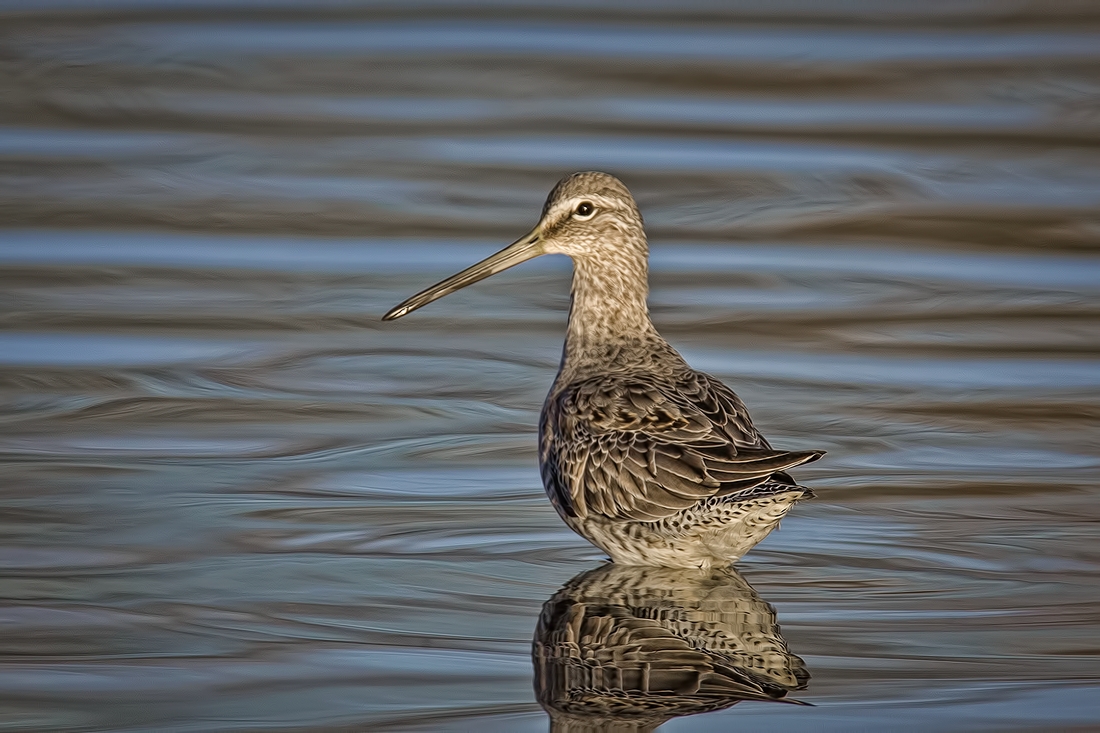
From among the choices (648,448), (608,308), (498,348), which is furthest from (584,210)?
(498,348)

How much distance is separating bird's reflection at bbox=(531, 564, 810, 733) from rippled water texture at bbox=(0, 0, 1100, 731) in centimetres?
2

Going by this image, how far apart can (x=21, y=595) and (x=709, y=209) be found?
20.3 ft

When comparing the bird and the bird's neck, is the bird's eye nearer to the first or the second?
the bird

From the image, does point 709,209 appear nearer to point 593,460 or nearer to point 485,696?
point 593,460

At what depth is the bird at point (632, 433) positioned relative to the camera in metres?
6.05

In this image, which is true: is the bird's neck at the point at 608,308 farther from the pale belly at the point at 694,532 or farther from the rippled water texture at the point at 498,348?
the pale belly at the point at 694,532

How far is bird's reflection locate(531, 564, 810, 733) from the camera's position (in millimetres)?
5254

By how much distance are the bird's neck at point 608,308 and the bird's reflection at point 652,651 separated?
1.00m

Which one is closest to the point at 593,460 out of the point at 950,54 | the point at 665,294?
the point at 665,294

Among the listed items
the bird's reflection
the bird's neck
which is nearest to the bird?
the bird's neck

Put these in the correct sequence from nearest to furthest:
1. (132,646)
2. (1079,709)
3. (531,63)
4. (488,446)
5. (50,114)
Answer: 1. (1079,709)
2. (132,646)
3. (488,446)
4. (50,114)
5. (531,63)

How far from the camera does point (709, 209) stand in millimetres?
11484

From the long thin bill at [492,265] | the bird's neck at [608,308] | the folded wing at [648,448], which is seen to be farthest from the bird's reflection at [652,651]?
the long thin bill at [492,265]

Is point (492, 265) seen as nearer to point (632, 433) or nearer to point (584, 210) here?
point (584, 210)
